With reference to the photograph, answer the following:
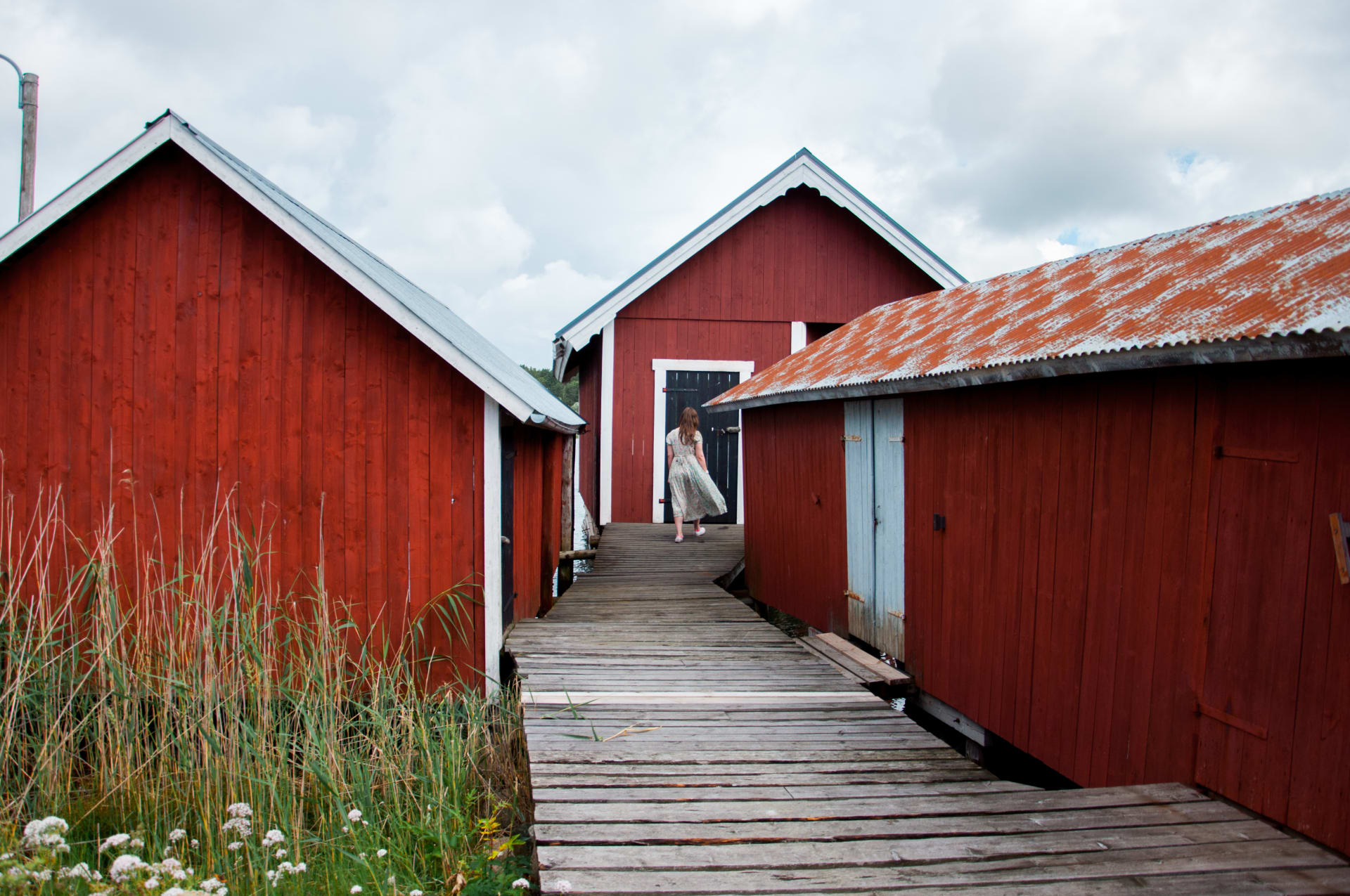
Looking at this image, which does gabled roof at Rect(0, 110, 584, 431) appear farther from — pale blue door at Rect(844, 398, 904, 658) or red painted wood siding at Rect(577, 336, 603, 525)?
red painted wood siding at Rect(577, 336, 603, 525)

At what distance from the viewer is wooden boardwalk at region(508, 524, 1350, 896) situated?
9.78 feet

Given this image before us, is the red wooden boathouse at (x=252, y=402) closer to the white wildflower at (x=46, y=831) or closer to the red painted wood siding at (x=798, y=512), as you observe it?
the red painted wood siding at (x=798, y=512)

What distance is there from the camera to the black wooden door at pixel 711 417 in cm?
1264

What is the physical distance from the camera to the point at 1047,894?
9.36 ft

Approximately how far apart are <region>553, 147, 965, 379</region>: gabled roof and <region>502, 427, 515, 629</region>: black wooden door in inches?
193

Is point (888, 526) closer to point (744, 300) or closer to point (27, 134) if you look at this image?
point (744, 300)

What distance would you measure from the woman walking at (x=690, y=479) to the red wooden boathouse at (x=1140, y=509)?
147 inches

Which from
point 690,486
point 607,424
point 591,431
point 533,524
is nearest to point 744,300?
point 607,424

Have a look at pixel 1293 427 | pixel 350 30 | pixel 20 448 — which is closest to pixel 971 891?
pixel 1293 427

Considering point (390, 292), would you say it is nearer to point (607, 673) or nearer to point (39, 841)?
point (607, 673)

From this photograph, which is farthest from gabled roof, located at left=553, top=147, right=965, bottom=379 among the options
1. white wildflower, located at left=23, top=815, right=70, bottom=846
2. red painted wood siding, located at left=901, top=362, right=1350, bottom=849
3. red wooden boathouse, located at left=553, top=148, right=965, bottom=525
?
white wildflower, located at left=23, top=815, right=70, bottom=846

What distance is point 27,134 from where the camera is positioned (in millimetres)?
10930

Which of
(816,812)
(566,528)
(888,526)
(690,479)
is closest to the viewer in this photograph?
(816,812)

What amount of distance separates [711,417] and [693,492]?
181cm
